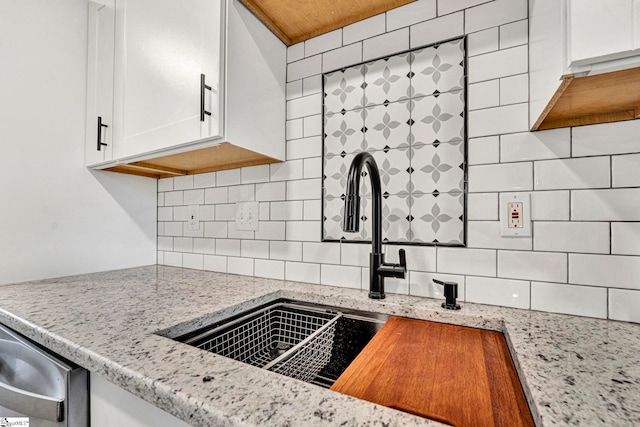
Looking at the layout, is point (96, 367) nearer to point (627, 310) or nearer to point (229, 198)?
point (229, 198)

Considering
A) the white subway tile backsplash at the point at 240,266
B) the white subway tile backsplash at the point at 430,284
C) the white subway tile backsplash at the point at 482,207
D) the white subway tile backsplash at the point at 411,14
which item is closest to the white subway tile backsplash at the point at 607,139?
the white subway tile backsplash at the point at 482,207

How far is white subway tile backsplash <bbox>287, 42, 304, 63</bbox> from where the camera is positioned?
122cm

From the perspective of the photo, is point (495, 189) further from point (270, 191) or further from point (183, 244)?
point (183, 244)

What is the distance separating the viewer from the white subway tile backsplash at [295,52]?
122 cm

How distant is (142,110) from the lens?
3.75 feet

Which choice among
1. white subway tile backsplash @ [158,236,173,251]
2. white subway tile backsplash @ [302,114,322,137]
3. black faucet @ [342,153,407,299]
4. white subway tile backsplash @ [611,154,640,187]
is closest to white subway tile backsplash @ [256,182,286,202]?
white subway tile backsplash @ [302,114,322,137]

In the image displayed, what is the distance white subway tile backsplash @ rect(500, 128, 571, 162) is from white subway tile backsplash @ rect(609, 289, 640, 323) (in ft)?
1.21

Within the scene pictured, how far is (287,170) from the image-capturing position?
1226mm

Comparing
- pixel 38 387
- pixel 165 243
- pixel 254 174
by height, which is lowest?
pixel 38 387

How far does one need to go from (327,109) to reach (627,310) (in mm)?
1067

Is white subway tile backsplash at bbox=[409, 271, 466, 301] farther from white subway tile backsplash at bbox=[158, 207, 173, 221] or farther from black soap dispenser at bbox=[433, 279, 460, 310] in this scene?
white subway tile backsplash at bbox=[158, 207, 173, 221]

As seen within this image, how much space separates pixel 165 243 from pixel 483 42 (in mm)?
1727

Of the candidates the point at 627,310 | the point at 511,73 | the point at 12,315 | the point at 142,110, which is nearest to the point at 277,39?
the point at 142,110

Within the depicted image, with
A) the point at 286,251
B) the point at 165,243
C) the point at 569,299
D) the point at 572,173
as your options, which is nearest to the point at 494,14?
the point at 572,173
